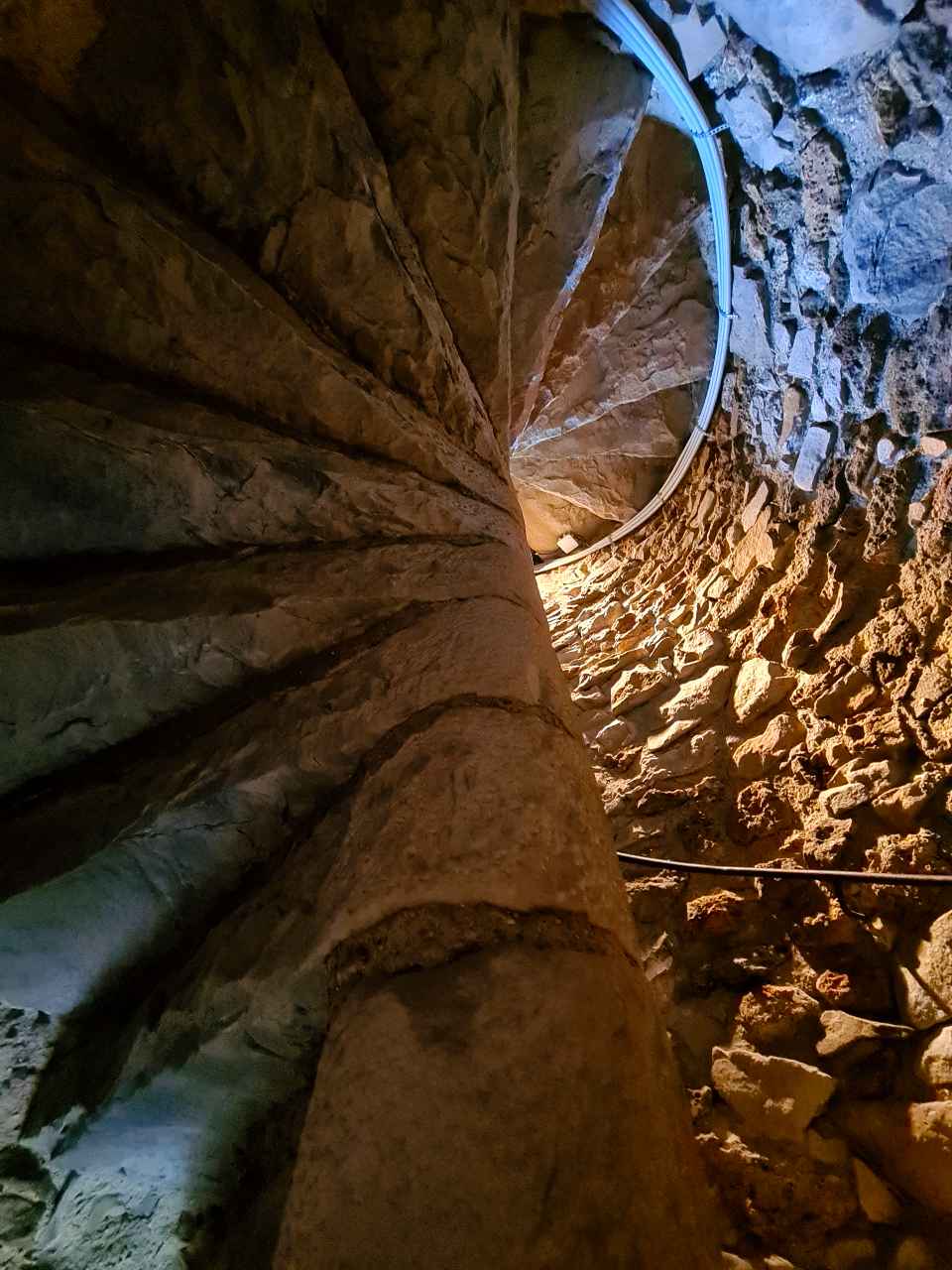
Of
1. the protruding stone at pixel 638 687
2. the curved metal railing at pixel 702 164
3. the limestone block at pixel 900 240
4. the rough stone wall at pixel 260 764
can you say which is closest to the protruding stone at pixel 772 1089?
the rough stone wall at pixel 260 764

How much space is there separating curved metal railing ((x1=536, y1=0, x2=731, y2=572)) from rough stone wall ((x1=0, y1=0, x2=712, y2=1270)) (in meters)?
1.22

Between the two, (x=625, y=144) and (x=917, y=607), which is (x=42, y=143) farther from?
(x=917, y=607)

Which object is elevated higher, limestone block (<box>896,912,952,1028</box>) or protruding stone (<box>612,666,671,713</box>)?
protruding stone (<box>612,666,671,713</box>)

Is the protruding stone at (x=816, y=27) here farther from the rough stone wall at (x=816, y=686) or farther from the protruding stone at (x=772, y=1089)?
the protruding stone at (x=772, y=1089)

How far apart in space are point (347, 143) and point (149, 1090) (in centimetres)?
188

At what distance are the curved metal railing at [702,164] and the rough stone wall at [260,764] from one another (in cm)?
122

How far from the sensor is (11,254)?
1200 mm

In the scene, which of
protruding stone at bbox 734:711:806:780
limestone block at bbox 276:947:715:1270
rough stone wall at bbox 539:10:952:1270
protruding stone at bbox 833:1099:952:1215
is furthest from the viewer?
protruding stone at bbox 734:711:806:780

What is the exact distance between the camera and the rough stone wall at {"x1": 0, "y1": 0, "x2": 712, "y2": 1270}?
838 millimetres

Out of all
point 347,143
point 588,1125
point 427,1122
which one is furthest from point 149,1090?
point 347,143

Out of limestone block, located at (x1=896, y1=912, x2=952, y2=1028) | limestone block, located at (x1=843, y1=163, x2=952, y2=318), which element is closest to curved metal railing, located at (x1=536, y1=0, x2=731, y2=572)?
limestone block, located at (x1=843, y1=163, x2=952, y2=318)

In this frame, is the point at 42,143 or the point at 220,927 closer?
the point at 220,927

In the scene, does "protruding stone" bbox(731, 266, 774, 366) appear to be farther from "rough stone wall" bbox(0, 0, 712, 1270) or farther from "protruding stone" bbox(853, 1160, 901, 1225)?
"protruding stone" bbox(853, 1160, 901, 1225)

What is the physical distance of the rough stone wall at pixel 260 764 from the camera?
0.84 metres
